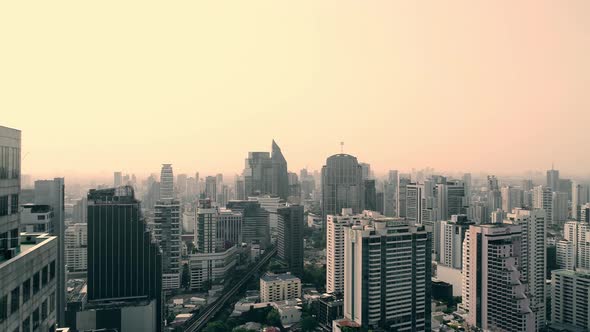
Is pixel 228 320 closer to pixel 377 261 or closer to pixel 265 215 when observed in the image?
pixel 377 261

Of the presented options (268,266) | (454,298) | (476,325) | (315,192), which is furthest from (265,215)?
(315,192)

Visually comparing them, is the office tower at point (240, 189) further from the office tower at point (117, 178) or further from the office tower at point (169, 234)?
the office tower at point (169, 234)

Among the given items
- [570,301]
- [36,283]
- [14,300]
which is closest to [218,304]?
[570,301]

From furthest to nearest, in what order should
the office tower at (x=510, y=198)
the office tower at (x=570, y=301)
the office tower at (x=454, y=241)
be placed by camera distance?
1. the office tower at (x=510, y=198)
2. the office tower at (x=454, y=241)
3. the office tower at (x=570, y=301)

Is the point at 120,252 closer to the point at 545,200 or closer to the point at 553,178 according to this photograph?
the point at 545,200

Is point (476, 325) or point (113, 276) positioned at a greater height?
point (113, 276)

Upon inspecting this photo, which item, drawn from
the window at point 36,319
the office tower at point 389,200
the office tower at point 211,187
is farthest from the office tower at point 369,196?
the window at point 36,319

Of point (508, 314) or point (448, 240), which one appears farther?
point (448, 240)
